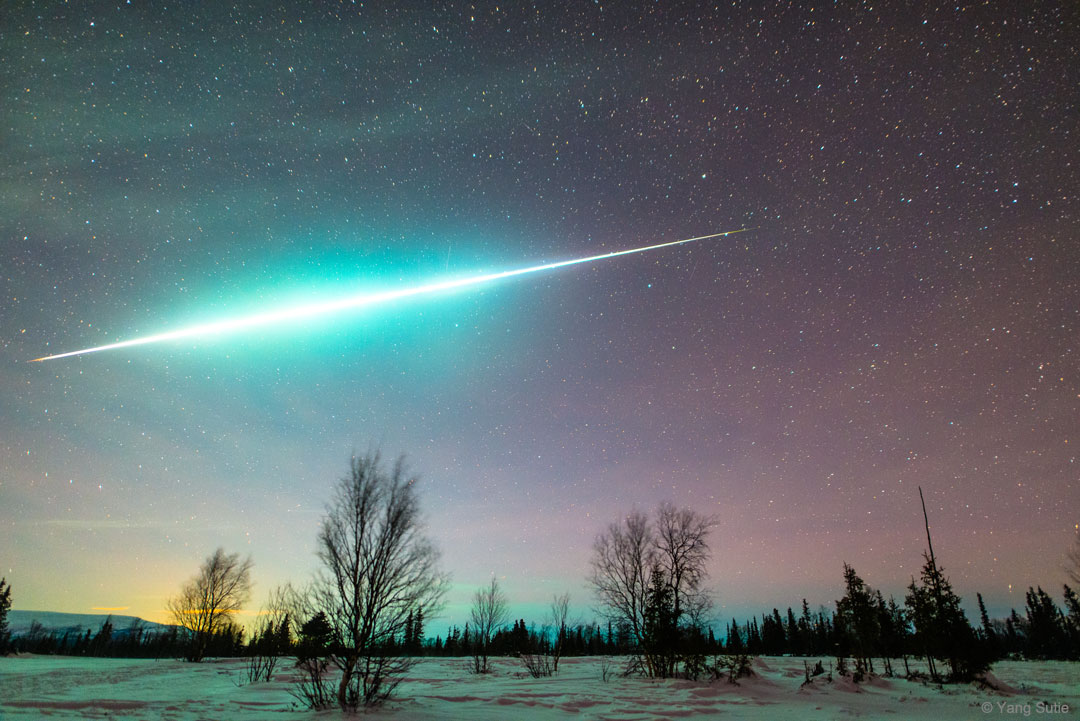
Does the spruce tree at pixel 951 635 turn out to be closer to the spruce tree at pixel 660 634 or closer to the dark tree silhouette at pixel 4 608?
the spruce tree at pixel 660 634

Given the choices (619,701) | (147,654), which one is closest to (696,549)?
(619,701)

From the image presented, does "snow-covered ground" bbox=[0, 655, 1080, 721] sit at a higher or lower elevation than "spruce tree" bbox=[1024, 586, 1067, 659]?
higher

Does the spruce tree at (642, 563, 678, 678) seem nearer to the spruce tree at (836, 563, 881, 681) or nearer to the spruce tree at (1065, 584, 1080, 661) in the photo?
the spruce tree at (836, 563, 881, 681)

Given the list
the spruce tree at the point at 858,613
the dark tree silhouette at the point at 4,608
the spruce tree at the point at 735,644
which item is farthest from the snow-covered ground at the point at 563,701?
the dark tree silhouette at the point at 4,608

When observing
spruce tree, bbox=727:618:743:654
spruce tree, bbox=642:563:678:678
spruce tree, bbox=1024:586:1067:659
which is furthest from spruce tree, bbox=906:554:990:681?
spruce tree, bbox=1024:586:1067:659

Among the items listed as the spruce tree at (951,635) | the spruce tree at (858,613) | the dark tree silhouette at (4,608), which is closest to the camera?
the spruce tree at (951,635)

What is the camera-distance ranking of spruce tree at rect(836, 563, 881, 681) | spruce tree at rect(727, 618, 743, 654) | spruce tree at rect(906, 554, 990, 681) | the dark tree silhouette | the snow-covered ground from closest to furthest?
1. the snow-covered ground
2. spruce tree at rect(906, 554, 990, 681)
3. spruce tree at rect(727, 618, 743, 654)
4. spruce tree at rect(836, 563, 881, 681)
5. the dark tree silhouette

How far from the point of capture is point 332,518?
56.0 feet

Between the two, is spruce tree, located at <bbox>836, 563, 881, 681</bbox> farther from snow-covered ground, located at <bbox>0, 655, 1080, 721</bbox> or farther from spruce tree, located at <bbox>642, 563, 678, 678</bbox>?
spruce tree, located at <bbox>642, 563, 678, 678</bbox>

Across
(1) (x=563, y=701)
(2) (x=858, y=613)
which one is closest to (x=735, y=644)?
(2) (x=858, y=613)

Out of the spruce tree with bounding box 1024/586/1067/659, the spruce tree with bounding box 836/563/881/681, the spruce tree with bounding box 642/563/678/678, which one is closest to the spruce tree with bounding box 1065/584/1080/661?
the spruce tree with bounding box 1024/586/1067/659

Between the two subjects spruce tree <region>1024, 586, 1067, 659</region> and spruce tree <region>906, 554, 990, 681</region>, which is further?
spruce tree <region>1024, 586, 1067, 659</region>

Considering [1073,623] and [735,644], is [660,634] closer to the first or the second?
[735,644]

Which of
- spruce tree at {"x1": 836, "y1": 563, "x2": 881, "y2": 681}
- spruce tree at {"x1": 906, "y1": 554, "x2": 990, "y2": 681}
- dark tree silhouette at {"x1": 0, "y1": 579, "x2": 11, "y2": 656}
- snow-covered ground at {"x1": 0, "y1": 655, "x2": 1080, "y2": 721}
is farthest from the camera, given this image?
dark tree silhouette at {"x1": 0, "y1": 579, "x2": 11, "y2": 656}
